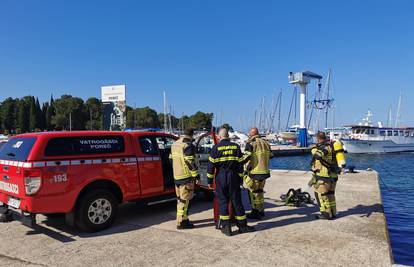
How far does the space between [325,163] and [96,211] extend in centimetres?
462

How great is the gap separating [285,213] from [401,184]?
17210mm

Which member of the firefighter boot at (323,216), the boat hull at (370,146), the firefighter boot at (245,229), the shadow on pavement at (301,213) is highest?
the firefighter boot at (245,229)

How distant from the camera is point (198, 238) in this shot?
229 inches

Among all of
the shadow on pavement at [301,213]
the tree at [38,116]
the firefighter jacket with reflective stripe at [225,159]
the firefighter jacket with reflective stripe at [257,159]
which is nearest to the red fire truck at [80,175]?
the firefighter jacket with reflective stripe at [225,159]

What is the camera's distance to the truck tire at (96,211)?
6.14m

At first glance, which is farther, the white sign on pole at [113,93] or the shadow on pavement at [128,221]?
the white sign on pole at [113,93]

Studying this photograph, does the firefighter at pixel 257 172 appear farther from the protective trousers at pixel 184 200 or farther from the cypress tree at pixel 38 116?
the cypress tree at pixel 38 116

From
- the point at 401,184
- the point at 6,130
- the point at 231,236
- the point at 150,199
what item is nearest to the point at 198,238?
the point at 231,236

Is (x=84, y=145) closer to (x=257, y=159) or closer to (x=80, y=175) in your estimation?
(x=80, y=175)

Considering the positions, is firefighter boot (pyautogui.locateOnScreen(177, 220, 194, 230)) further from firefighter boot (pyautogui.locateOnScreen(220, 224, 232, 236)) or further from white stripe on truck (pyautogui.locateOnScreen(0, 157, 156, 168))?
white stripe on truck (pyautogui.locateOnScreen(0, 157, 156, 168))

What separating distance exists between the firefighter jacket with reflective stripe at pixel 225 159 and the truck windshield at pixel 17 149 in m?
3.05

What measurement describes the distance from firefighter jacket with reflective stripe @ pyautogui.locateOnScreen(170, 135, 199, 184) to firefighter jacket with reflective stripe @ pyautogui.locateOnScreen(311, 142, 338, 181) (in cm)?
263

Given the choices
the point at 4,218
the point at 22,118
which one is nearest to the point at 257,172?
the point at 4,218

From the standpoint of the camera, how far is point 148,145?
7367mm
